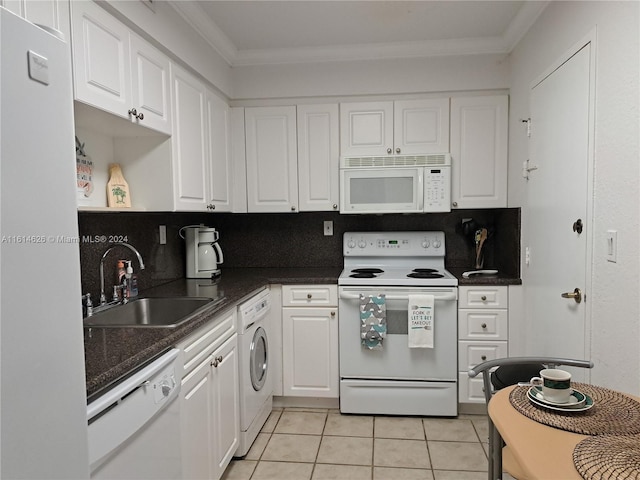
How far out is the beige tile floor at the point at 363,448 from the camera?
2189 millimetres

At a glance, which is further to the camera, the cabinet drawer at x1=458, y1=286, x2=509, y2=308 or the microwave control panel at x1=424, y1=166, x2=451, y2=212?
the microwave control panel at x1=424, y1=166, x2=451, y2=212

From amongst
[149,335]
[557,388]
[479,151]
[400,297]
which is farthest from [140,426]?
[479,151]

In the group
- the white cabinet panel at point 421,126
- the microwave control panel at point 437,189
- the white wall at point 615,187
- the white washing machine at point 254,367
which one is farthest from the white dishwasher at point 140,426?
the white cabinet panel at point 421,126

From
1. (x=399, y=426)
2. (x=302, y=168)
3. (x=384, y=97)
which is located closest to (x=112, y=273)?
(x=302, y=168)

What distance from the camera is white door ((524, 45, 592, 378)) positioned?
185 cm

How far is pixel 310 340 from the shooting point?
9.46ft

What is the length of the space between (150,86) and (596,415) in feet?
6.98

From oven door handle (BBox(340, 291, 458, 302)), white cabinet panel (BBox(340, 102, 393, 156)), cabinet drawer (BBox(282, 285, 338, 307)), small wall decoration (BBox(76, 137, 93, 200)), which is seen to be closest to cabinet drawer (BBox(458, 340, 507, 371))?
oven door handle (BBox(340, 291, 458, 302))

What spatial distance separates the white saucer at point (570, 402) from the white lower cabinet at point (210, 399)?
120 cm

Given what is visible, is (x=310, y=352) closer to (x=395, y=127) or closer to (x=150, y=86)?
(x=395, y=127)

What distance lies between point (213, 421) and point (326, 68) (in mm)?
2430

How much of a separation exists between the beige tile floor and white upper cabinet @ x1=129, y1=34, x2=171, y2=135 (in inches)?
72.6

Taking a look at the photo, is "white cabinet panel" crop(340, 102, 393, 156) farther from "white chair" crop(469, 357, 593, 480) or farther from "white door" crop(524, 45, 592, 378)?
"white chair" crop(469, 357, 593, 480)

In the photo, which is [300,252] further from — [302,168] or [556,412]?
[556,412]
